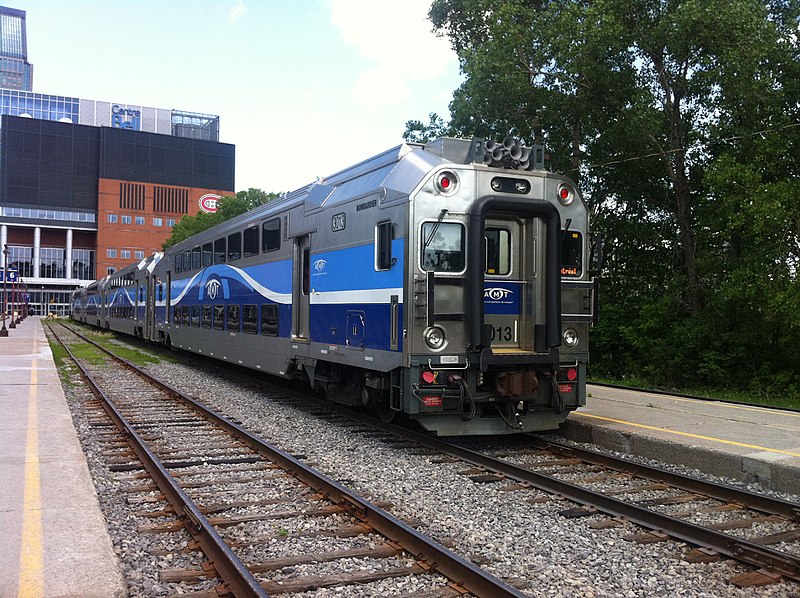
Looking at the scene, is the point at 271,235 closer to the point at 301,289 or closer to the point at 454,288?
the point at 301,289

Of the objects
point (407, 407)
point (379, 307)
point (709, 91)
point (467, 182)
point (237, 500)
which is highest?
point (709, 91)

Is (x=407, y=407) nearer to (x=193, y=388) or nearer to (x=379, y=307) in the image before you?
(x=379, y=307)

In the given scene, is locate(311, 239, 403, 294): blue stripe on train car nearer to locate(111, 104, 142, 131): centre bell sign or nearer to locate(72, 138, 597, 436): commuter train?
locate(72, 138, 597, 436): commuter train

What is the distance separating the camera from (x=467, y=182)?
8562 mm

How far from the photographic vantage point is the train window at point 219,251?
16.4 m

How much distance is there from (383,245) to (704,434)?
459 cm

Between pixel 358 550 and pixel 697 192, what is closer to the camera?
pixel 358 550

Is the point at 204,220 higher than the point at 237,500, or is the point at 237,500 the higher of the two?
the point at 204,220

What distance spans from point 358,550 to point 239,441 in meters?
4.64

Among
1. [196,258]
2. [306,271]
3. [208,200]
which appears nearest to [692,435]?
[306,271]

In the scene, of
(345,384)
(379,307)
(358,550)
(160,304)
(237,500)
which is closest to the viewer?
(358,550)

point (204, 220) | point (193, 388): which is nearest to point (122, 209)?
point (204, 220)

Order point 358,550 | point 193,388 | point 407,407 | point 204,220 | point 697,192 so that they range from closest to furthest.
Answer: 1. point 358,550
2. point 407,407
3. point 193,388
4. point 697,192
5. point 204,220

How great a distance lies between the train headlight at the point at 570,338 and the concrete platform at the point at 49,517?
5.73 meters
